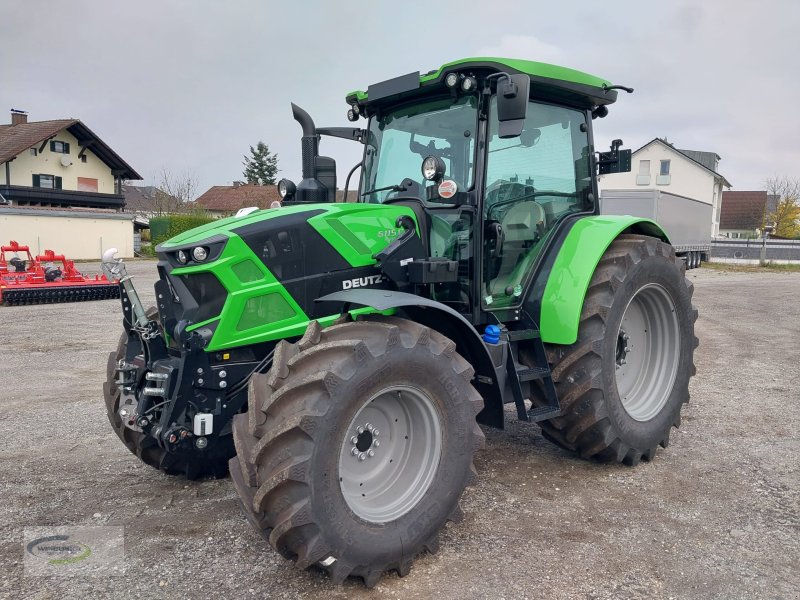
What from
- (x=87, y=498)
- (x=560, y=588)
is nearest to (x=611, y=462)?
(x=560, y=588)

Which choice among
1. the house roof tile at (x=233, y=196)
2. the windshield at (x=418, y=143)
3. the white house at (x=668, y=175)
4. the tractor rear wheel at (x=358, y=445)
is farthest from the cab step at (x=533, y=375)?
the house roof tile at (x=233, y=196)

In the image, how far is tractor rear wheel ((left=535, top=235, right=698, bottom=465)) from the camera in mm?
4141

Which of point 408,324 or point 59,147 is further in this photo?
point 59,147

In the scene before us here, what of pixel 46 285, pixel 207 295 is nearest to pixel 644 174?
pixel 46 285

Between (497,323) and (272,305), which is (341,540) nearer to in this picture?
(272,305)

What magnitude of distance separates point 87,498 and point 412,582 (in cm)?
218

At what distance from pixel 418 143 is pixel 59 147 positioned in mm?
36321

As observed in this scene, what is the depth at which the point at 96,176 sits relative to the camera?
121ft

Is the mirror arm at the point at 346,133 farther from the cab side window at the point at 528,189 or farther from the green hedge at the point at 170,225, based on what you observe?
the green hedge at the point at 170,225

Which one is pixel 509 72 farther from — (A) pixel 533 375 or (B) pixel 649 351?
(B) pixel 649 351

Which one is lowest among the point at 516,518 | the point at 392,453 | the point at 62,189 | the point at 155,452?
the point at 516,518

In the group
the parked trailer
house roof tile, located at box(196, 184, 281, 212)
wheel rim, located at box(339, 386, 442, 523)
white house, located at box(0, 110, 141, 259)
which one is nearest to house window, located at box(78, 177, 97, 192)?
white house, located at box(0, 110, 141, 259)

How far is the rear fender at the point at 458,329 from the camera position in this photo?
3.27 metres

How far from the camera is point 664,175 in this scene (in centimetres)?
4628
